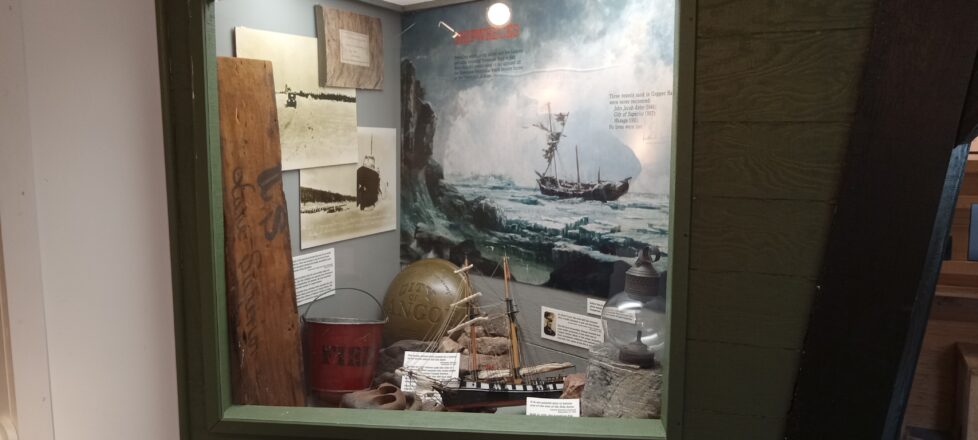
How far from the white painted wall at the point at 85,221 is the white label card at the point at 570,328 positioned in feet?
2.92

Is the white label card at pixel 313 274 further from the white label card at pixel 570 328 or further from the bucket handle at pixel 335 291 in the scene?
the white label card at pixel 570 328

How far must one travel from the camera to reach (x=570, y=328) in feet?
5.66

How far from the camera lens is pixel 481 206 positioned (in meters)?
1.82

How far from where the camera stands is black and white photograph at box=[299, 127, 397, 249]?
5.85 ft

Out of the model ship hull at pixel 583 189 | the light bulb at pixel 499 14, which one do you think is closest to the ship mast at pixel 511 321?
the model ship hull at pixel 583 189

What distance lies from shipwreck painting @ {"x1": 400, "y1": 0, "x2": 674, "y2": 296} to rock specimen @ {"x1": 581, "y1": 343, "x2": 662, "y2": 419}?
6.4 inches

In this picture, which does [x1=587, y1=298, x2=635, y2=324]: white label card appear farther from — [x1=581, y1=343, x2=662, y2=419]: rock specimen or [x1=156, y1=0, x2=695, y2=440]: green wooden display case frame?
[x1=156, y1=0, x2=695, y2=440]: green wooden display case frame

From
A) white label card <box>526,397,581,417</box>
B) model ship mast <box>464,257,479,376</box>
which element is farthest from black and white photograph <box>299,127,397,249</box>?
white label card <box>526,397,581,417</box>

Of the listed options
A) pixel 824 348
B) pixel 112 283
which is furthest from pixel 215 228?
pixel 824 348

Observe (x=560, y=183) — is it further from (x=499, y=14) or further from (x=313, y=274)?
(x=313, y=274)

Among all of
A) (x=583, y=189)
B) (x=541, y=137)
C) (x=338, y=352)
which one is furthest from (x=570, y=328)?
(x=338, y=352)

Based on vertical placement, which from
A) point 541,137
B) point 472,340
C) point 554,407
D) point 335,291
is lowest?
point 554,407

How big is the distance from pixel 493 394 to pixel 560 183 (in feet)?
1.76

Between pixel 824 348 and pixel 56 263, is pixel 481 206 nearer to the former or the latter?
pixel 824 348
